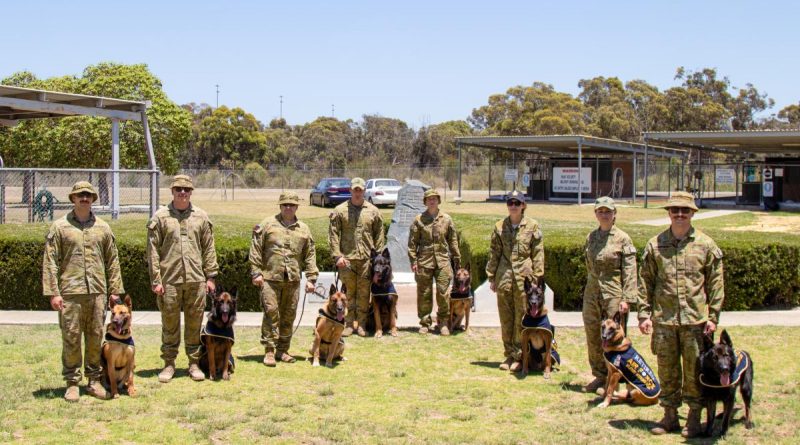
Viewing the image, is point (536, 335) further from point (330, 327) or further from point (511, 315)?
point (330, 327)

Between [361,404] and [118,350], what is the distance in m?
2.05

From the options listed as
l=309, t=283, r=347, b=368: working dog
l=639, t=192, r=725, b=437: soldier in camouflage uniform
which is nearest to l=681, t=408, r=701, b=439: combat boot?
l=639, t=192, r=725, b=437: soldier in camouflage uniform

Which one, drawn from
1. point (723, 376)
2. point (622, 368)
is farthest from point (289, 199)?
point (723, 376)

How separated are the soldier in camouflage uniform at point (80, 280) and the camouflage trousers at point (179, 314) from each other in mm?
577

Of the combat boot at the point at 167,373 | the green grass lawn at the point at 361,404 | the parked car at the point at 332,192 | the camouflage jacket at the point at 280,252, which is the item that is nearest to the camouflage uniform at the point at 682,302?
the green grass lawn at the point at 361,404

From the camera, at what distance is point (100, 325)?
269 inches

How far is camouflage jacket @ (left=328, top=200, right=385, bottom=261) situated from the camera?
952 cm

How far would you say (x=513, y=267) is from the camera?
793 centimetres

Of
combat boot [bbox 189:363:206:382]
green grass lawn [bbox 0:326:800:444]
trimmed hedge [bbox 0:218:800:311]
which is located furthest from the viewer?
trimmed hedge [bbox 0:218:800:311]

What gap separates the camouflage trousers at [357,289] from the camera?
958cm

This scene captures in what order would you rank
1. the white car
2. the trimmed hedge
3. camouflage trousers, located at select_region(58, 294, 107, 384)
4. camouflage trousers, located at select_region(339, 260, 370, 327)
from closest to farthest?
1. camouflage trousers, located at select_region(58, 294, 107, 384)
2. camouflage trousers, located at select_region(339, 260, 370, 327)
3. the trimmed hedge
4. the white car

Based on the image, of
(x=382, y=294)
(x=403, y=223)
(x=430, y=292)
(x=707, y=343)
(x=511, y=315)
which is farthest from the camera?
(x=403, y=223)

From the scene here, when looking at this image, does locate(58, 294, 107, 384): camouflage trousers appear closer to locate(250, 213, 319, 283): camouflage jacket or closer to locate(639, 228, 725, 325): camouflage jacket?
locate(250, 213, 319, 283): camouflage jacket

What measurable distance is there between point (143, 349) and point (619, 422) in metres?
5.12
